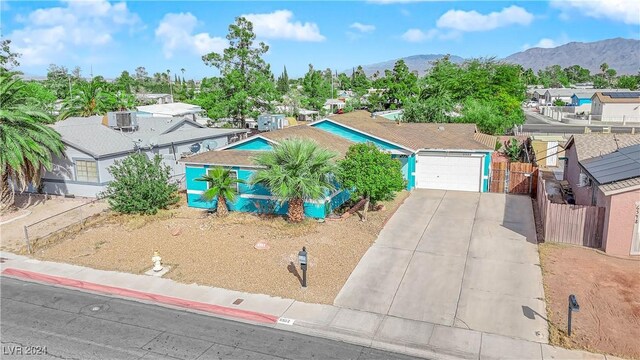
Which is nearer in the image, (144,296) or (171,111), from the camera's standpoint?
(144,296)

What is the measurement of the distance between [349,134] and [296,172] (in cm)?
913

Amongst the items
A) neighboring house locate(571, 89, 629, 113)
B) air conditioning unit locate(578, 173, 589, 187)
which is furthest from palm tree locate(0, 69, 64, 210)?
neighboring house locate(571, 89, 629, 113)

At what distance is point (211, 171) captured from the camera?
19.5 metres

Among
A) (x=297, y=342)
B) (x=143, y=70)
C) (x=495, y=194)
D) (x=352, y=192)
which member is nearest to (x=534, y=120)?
(x=495, y=194)

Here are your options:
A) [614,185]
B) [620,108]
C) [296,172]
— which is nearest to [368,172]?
[296,172]

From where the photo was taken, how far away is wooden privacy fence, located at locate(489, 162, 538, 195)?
2325cm

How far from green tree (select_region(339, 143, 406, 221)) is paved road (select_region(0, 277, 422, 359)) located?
28.4ft

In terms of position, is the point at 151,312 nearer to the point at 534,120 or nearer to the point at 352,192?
the point at 352,192

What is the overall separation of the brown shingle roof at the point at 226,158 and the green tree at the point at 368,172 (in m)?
4.31

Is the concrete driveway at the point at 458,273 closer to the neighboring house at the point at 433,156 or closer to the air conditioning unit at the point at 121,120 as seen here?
the neighboring house at the point at 433,156

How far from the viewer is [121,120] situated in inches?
1128

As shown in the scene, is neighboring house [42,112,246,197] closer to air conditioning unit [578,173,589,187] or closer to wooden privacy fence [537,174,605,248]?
wooden privacy fence [537,174,605,248]

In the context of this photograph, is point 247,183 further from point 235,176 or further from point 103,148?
point 103,148

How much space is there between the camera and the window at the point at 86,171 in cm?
2377
